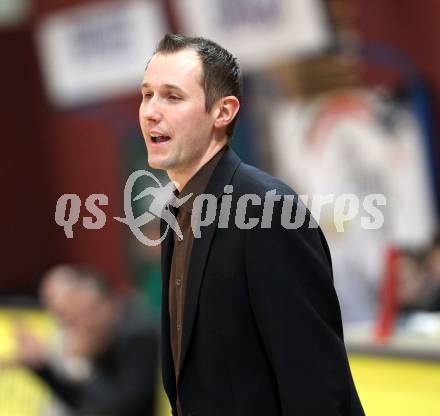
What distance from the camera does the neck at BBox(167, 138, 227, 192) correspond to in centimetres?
219

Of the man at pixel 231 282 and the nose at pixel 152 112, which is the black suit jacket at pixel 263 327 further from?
the nose at pixel 152 112

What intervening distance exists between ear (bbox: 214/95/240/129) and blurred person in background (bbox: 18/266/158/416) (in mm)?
2940

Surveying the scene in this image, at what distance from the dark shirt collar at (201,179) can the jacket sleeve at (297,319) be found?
0.19 meters

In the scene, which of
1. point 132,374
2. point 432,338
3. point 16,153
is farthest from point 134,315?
point 16,153

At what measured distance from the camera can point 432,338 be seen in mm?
4211

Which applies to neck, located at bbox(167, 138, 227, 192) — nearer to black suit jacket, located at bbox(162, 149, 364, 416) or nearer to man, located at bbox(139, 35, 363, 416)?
man, located at bbox(139, 35, 363, 416)

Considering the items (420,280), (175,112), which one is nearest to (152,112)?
(175,112)

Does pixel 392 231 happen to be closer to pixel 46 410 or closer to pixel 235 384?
pixel 46 410

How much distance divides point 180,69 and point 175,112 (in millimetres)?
89

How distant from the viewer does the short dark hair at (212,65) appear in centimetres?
213

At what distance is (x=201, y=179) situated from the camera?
2191 millimetres

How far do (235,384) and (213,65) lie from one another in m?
0.65

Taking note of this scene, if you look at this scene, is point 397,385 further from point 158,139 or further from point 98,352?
point 158,139

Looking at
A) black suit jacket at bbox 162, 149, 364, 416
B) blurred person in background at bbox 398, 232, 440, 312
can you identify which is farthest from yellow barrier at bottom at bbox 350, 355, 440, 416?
black suit jacket at bbox 162, 149, 364, 416
